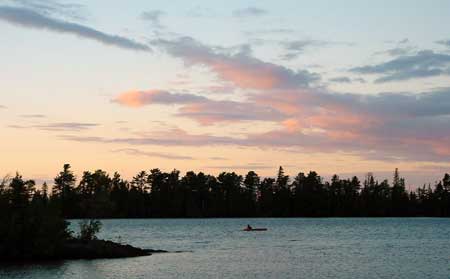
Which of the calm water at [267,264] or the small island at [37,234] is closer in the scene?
the calm water at [267,264]

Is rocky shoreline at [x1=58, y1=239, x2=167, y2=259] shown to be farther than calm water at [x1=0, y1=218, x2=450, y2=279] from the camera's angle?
Yes

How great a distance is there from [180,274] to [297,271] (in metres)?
11.3

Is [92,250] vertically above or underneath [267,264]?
above

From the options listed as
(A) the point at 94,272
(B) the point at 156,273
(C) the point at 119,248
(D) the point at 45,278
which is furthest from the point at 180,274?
(C) the point at 119,248

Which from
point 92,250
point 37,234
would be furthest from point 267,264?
point 37,234

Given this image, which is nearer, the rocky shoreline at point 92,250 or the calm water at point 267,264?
the calm water at point 267,264

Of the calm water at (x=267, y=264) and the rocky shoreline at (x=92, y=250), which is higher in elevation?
the rocky shoreline at (x=92, y=250)

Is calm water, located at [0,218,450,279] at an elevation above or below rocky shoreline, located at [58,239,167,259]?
below

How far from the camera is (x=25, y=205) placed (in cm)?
7306

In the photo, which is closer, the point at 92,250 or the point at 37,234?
the point at 37,234

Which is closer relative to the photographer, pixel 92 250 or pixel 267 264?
pixel 267 264

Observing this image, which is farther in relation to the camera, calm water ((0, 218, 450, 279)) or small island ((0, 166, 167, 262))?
small island ((0, 166, 167, 262))

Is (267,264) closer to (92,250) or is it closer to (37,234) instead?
(92,250)

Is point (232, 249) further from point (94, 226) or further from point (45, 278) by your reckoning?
point (45, 278)
